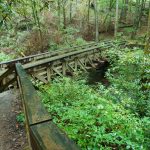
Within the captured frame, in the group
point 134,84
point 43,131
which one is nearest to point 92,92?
point 134,84

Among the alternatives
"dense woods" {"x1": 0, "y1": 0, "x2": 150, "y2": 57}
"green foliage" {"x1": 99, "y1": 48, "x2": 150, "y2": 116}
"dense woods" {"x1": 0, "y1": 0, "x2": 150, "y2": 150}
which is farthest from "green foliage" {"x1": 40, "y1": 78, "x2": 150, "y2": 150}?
"dense woods" {"x1": 0, "y1": 0, "x2": 150, "y2": 57}

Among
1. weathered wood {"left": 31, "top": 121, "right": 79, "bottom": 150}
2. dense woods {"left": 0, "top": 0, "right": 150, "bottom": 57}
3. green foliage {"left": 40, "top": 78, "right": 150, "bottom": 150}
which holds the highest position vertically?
weathered wood {"left": 31, "top": 121, "right": 79, "bottom": 150}

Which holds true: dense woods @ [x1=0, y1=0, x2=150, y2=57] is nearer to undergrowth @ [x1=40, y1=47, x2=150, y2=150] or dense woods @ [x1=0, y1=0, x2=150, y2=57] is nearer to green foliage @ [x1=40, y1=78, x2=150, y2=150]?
undergrowth @ [x1=40, y1=47, x2=150, y2=150]

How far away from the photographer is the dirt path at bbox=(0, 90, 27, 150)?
4391 millimetres

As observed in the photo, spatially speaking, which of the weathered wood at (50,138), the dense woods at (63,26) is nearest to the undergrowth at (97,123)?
the weathered wood at (50,138)

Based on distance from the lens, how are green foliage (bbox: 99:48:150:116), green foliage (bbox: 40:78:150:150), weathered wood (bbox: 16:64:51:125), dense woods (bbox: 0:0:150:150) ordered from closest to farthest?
weathered wood (bbox: 16:64:51:125), green foliage (bbox: 40:78:150:150), dense woods (bbox: 0:0:150:150), green foliage (bbox: 99:48:150:116)

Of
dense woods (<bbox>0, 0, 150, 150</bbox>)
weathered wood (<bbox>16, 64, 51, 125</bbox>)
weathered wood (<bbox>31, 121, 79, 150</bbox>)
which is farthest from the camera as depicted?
dense woods (<bbox>0, 0, 150, 150</bbox>)

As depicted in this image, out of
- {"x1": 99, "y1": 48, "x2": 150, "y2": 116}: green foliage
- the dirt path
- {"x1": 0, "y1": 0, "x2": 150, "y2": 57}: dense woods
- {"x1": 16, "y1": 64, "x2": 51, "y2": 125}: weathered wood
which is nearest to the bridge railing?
{"x1": 16, "y1": 64, "x2": 51, "y2": 125}: weathered wood

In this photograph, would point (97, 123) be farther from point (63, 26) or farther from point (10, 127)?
point (63, 26)

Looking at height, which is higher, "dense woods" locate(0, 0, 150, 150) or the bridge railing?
the bridge railing

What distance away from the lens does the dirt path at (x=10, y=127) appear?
4.39 m

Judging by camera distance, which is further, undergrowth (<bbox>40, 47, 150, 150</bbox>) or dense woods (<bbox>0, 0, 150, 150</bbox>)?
dense woods (<bbox>0, 0, 150, 150</bbox>)

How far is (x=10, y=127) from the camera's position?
507 cm

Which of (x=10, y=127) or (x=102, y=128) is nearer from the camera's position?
(x=102, y=128)
